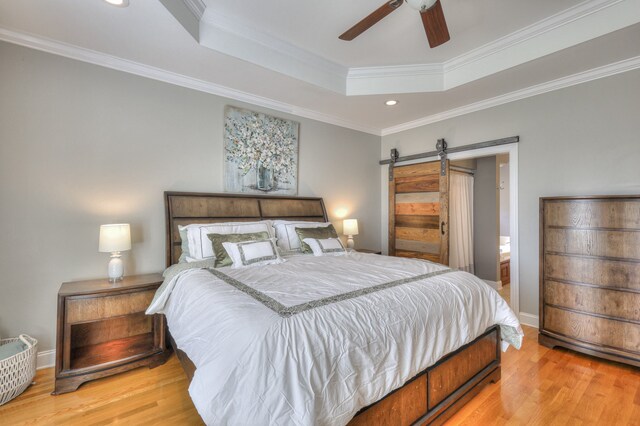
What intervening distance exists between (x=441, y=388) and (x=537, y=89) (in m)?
3.25

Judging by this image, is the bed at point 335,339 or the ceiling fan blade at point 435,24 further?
the ceiling fan blade at point 435,24

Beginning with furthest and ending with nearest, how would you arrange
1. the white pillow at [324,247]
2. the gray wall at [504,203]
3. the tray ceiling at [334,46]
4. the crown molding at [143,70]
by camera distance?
the gray wall at [504,203], the white pillow at [324,247], the crown molding at [143,70], the tray ceiling at [334,46]

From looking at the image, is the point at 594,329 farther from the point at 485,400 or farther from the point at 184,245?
the point at 184,245

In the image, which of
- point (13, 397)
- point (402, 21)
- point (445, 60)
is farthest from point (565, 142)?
point (13, 397)

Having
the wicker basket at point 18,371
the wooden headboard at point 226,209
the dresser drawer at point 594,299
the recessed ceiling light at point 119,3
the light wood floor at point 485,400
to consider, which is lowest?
the light wood floor at point 485,400

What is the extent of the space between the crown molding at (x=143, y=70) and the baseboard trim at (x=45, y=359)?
2.48 m

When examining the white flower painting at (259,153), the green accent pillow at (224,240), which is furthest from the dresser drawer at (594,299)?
the white flower painting at (259,153)

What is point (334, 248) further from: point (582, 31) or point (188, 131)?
point (582, 31)

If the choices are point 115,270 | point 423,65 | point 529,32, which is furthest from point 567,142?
point 115,270

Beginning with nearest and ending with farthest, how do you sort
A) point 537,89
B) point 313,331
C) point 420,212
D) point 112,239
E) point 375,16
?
1. point 313,331
2. point 375,16
3. point 112,239
4. point 537,89
5. point 420,212

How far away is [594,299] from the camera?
2.50 m

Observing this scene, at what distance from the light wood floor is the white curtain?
223 cm

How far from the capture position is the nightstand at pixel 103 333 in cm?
207

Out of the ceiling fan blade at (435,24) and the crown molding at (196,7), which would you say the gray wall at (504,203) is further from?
the crown molding at (196,7)
